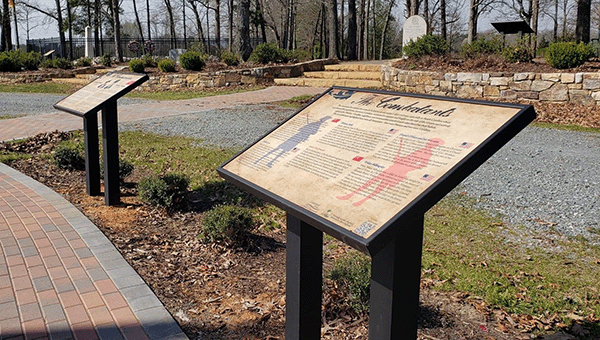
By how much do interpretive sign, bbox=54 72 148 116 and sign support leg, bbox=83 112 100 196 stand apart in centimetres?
16

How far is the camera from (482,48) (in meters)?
14.3

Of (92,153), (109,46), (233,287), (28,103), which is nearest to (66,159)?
(92,153)

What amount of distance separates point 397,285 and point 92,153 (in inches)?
180

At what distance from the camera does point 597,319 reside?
3.24 metres

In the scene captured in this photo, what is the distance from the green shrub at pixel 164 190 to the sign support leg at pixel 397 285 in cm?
354

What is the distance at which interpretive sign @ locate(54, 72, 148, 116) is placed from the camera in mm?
5355

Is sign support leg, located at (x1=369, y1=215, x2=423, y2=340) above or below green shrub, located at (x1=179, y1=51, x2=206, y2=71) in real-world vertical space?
below

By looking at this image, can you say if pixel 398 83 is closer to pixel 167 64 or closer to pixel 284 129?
pixel 167 64

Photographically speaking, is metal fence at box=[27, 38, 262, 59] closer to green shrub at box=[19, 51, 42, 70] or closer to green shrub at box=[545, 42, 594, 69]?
green shrub at box=[19, 51, 42, 70]

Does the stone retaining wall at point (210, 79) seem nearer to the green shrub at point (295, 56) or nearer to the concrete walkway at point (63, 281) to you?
the green shrub at point (295, 56)

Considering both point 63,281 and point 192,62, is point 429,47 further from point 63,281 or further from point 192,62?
point 63,281

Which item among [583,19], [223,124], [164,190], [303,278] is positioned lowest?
[164,190]

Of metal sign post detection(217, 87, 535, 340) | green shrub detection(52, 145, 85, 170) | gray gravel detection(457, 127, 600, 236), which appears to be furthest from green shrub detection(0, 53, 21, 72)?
metal sign post detection(217, 87, 535, 340)

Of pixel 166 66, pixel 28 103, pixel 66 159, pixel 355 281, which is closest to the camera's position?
pixel 355 281
